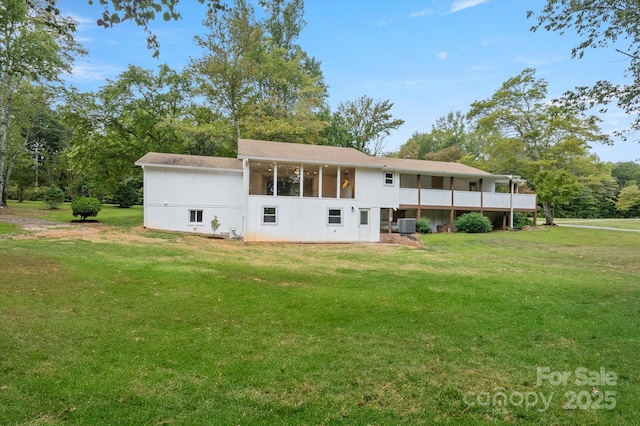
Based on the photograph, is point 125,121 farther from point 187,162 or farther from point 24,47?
point 187,162

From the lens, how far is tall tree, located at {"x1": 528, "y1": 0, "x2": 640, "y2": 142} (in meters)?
7.34

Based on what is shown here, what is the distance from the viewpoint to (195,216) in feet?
62.3

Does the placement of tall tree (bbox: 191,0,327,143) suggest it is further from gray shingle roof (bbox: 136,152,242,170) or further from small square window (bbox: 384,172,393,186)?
small square window (bbox: 384,172,393,186)

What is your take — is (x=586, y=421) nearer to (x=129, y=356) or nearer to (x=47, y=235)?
(x=129, y=356)

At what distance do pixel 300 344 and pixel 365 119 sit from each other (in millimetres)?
35551

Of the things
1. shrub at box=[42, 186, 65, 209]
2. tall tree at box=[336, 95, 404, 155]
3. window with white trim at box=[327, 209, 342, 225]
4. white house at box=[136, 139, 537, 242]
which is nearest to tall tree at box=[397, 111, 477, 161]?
tall tree at box=[336, 95, 404, 155]

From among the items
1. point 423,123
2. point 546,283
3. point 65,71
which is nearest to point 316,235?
point 546,283

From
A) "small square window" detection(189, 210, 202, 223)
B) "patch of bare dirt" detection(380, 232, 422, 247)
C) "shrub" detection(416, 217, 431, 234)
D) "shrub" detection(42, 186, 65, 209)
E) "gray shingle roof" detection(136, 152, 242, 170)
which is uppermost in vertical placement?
"gray shingle roof" detection(136, 152, 242, 170)

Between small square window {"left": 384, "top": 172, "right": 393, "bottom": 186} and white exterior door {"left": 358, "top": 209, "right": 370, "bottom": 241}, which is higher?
small square window {"left": 384, "top": 172, "right": 393, "bottom": 186}

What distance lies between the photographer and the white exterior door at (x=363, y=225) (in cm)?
1891

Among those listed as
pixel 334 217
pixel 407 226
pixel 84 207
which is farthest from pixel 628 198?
pixel 84 207

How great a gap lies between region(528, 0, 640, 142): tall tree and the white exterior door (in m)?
11.9

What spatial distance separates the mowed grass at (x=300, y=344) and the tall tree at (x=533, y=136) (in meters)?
21.6

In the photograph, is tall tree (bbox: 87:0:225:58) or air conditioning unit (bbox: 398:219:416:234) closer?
tall tree (bbox: 87:0:225:58)
